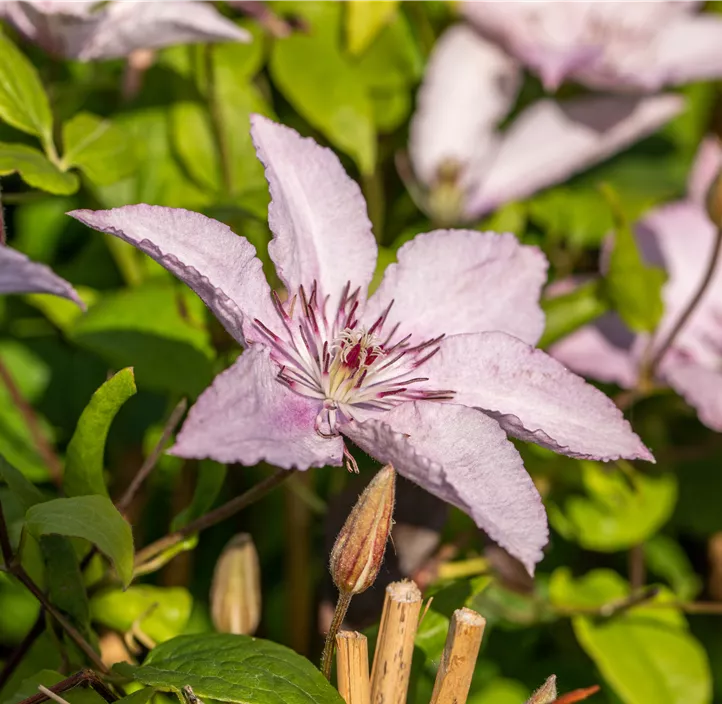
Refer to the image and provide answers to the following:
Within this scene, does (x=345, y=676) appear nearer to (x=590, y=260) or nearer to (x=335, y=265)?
(x=335, y=265)

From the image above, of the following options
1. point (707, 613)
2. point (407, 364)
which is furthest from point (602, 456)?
point (707, 613)

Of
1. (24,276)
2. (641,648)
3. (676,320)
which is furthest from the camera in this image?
(676,320)

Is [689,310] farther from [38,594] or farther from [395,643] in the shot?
[38,594]

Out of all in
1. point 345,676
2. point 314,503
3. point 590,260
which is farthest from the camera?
point 590,260

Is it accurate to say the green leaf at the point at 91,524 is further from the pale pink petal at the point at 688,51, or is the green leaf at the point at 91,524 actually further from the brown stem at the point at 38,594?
the pale pink petal at the point at 688,51

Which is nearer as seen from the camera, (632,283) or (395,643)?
(395,643)

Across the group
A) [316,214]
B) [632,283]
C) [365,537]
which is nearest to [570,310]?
[632,283]

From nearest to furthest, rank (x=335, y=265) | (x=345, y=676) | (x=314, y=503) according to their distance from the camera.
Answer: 1. (x=345, y=676)
2. (x=335, y=265)
3. (x=314, y=503)
